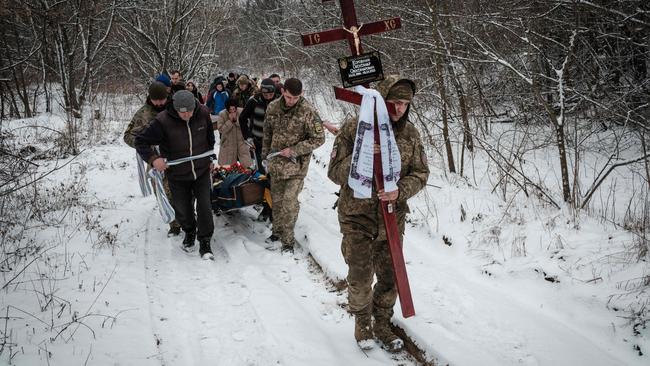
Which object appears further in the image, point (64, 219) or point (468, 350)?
point (64, 219)

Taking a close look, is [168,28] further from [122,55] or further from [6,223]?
[6,223]

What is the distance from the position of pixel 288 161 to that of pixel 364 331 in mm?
2595

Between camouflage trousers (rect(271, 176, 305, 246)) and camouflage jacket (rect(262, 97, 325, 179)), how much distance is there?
5.6 inches

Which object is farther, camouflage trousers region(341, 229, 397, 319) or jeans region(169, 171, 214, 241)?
jeans region(169, 171, 214, 241)

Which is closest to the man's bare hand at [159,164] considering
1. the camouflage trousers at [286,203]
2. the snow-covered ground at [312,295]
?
the snow-covered ground at [312,295]

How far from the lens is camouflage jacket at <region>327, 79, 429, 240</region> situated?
3070 mm

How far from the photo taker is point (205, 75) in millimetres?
20625

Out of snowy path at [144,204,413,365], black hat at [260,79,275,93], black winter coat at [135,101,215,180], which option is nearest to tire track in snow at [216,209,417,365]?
snowy path at [144,204,413,365]

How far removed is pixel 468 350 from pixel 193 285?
3.01 meters

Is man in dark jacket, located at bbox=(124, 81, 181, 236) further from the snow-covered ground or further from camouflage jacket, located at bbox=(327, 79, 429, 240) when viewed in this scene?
camouflage jacket, located at bbox=(327, 79, 429, 240)

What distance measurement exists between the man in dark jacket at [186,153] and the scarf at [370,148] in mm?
2767

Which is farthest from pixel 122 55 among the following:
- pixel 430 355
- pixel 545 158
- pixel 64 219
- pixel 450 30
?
pixel 430 355

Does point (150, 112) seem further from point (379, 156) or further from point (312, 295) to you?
point (379, 156)

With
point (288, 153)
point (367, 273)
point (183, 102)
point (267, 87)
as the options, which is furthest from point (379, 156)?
point (267, 87)
